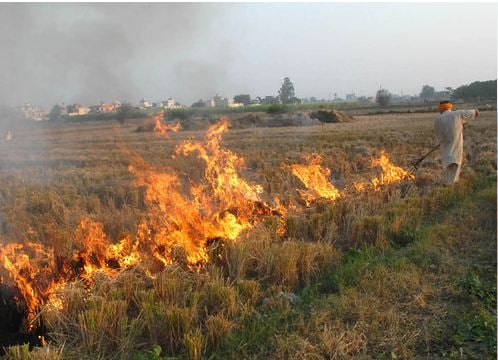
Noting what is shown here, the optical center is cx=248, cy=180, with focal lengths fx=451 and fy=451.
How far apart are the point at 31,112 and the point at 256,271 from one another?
4887 millimetres

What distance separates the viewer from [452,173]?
10.3 m

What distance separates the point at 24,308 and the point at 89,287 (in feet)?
2.90

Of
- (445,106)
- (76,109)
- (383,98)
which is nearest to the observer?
(76,109)

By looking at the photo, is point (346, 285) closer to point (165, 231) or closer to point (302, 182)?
point (165, 231)

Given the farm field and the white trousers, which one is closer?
the farm field

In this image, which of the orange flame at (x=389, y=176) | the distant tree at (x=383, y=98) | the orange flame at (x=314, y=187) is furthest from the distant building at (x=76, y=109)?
the distant tree at (x=383, y=98)

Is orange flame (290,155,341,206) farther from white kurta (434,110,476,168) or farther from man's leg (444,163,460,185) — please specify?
white kurta (434,110,476,168)

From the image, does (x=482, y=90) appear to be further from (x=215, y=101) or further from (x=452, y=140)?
(x=215, y=101)

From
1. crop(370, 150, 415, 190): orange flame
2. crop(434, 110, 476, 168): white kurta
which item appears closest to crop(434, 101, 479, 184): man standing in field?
crop(434, 110, 476, 168): white kurta

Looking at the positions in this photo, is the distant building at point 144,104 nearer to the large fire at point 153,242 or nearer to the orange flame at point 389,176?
the large fire at point 153,242

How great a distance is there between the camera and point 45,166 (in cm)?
1720

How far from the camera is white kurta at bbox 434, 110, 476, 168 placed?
10.3 meters

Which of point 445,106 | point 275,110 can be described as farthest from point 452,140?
point 275,110

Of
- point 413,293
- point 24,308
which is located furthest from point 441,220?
point 24,308
